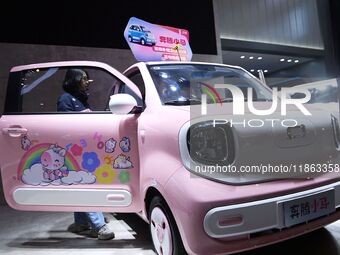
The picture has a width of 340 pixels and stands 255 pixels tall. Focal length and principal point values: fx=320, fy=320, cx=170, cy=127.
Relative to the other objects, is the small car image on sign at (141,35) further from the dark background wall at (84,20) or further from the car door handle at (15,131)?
the car door handle at (15,131)

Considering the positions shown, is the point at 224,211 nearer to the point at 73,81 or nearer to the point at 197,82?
the point at 197,82

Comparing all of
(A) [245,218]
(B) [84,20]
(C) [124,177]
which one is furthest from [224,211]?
(B) [84,20]

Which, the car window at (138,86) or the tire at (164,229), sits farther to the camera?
the car window at (138,86)

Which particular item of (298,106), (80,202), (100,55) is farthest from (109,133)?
(100,55)

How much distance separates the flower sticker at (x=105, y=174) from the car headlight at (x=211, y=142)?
845mm

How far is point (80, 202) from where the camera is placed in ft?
7.64

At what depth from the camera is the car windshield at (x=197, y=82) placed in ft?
7.37

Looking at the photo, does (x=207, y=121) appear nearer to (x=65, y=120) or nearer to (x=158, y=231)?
(x=158, y=231)

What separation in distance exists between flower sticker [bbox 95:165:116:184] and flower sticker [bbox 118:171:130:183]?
2.0 inches

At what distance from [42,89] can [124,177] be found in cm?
292

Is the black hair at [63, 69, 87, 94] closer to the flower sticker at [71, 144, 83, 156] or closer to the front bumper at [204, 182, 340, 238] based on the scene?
the flower sticker at [71, 144, 83, 156]

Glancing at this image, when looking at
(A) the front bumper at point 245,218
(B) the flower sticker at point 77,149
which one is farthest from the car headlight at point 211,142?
(B) the flower sticker at point 77,149

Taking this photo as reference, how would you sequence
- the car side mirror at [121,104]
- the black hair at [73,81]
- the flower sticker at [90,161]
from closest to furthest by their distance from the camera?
the car side mirror at [121,104], the flower sticker at [90,161], the black hair at [73,81]

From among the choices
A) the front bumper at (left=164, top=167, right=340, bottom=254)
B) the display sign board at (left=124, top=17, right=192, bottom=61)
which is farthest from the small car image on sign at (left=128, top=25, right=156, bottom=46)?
the front bumper at (left=164, top=167, right=340, bottom=254)
